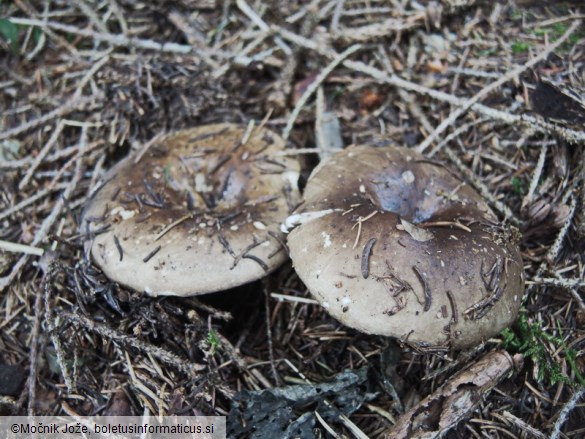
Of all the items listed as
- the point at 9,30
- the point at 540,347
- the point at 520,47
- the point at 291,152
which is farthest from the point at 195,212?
the point at 520,47

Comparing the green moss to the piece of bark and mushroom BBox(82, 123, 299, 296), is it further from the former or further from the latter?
mushroom BBox(82, 123, 299, 296)

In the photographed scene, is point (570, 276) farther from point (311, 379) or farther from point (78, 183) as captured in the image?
point (78, 183)

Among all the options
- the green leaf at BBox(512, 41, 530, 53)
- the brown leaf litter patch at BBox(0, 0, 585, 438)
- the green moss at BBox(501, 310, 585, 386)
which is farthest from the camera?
the green leaf at BBox(512, 41, 530, 53)

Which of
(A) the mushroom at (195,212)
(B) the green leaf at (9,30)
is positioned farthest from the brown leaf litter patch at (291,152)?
(A) the mushroom at (195,212)

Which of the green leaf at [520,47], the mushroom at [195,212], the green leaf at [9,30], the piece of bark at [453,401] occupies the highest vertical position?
the green leaf at [520,47]

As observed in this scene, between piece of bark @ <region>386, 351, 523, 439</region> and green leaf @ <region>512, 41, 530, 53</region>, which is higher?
green leaf @ <region>512, 41, 530, 53</region>

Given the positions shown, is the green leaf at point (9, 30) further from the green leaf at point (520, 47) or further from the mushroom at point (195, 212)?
the green leaf at point (520, 47)

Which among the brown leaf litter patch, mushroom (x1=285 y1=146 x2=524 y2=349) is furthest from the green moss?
mushroom (x1=285 y1=146 x2=524 y2=349)

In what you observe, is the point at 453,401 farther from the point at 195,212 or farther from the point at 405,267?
the point at 195,212
